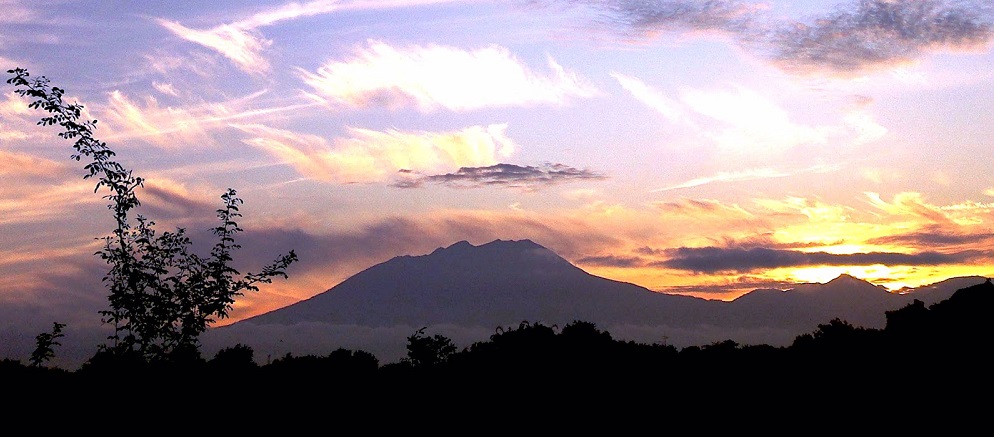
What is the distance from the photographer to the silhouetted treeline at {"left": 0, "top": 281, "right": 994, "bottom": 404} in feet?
73.0

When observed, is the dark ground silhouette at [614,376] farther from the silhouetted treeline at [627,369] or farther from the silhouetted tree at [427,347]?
the silhouetted tree at [427,347]

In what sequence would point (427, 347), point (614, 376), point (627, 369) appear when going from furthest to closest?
point (427, 347) → point (627, 369) → point (614, 376)

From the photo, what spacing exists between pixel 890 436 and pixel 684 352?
24.4 feet

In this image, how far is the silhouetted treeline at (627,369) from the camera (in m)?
22.3

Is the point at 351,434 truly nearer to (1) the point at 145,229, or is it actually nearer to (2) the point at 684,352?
(1) the point at 145,229

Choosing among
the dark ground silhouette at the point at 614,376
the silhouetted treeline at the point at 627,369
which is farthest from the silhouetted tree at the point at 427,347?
the dark ground silhouette at the point at 614,376

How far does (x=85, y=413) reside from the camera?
2253cm

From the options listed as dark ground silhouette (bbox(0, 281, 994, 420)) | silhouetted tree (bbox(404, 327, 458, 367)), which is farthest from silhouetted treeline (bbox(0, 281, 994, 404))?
silhouetted tree (bbox(404, 327, 458, 367))

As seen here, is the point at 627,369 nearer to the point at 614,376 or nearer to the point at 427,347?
the point at 614,376

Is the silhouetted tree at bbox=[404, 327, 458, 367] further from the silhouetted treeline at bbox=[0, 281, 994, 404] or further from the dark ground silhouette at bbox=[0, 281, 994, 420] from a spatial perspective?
the dark ground silhouette at bbox=[0, 281, 994, 420]

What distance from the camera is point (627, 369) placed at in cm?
2438

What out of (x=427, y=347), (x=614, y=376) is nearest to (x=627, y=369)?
(x=614, y=376)

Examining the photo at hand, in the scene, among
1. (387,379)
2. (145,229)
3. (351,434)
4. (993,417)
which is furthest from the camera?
(387,379)

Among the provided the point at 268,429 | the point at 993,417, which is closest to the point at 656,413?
the point at 993,417
